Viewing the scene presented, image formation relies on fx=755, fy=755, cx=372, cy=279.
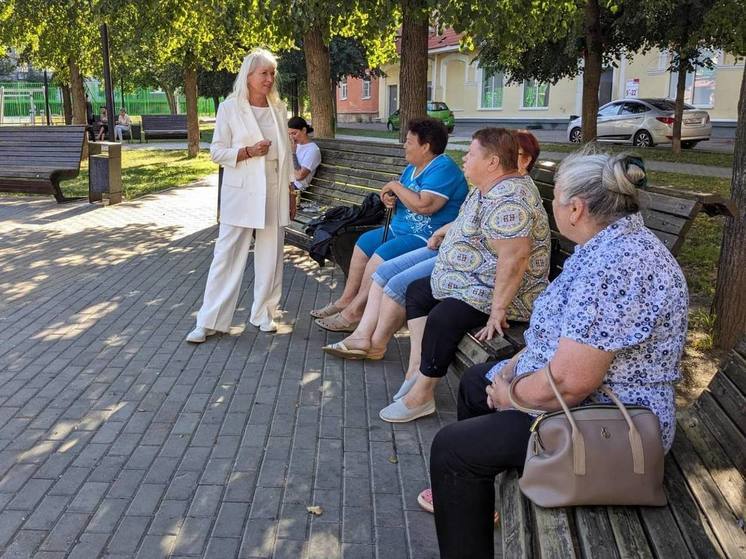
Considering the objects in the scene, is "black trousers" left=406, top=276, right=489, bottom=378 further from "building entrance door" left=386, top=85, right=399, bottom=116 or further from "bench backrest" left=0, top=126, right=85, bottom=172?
"building entrance door" left=386, top=85, right=399, bottom=116

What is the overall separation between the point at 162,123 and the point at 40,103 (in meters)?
20.6

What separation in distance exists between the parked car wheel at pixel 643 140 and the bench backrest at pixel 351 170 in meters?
19.0

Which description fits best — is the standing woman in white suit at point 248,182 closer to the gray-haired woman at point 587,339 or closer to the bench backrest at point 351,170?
the bench backrest at point 351,170

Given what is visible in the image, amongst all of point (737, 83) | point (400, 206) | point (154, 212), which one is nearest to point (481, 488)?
point (400, 206)

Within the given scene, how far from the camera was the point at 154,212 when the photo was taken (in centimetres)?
1161

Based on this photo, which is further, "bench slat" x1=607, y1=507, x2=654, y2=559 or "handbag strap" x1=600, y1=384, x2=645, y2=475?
"handbag strap" x1=600, y1=384, x2=645, y2=475

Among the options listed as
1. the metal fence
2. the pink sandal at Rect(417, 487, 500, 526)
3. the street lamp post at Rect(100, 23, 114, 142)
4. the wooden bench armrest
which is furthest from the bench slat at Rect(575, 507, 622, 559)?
the metal fence

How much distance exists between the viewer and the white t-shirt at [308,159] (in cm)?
803

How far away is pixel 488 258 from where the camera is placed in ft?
12.3

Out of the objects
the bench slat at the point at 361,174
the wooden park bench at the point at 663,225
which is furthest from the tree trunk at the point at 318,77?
the wooden park bench at the point at 663,225

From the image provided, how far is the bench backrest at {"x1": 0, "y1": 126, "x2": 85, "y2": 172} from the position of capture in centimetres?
1198

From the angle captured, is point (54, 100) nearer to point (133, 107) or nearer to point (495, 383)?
point (133, 107)

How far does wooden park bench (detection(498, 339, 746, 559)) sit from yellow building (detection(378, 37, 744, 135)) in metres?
22.9

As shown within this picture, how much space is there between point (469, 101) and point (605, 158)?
43.5 m
